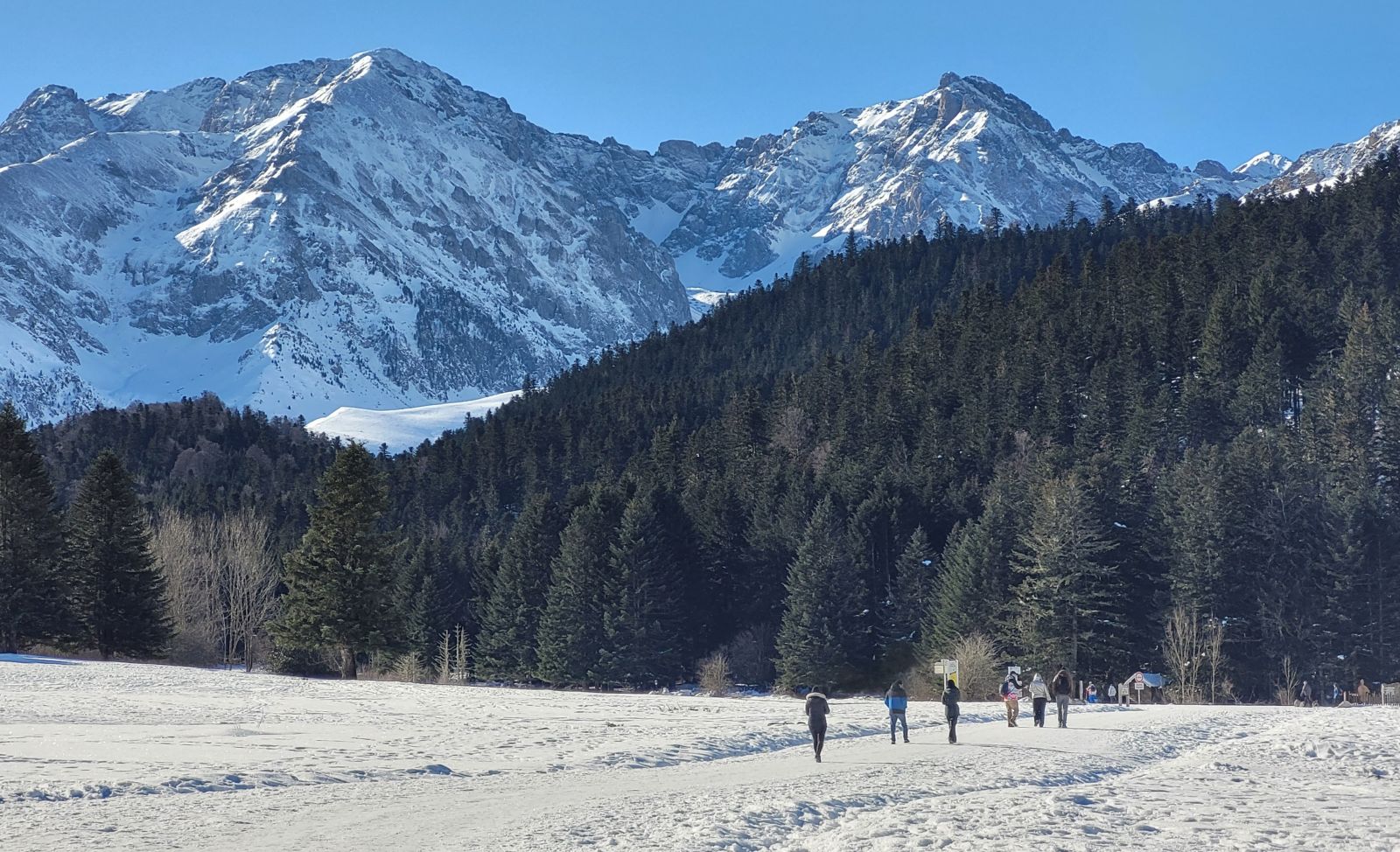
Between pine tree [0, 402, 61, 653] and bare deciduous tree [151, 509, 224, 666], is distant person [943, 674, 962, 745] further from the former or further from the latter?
bare deciduous tree [151, 509, 224, 666]

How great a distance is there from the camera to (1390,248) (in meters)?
112

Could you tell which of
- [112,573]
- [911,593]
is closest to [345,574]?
[112,573]

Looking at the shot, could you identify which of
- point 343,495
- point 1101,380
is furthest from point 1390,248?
point 343,495

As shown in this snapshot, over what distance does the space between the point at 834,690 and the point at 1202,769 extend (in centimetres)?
5213

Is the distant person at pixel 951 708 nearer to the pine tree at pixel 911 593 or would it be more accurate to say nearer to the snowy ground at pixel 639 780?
the snowy ground at pixel 639 780

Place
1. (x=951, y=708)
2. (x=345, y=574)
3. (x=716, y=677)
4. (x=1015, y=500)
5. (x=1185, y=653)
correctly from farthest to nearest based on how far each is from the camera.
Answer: (x=1015, y=500) < (x=716, y=677) < (x=1185, y=653) < (x=345, y=574) < (x=951, y=708)

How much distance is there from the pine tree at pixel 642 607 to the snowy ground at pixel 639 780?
→ 4038 centimetres

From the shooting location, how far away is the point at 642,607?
80250mm

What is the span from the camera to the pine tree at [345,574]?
2221 inches

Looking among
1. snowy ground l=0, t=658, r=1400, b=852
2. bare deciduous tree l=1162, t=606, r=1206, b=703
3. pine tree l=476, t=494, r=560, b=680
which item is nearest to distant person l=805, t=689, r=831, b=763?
snowy ground l=0, t=658, r=1400, b=852

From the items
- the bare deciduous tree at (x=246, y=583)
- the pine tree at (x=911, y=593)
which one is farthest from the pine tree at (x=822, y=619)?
the bare deciduous tree at (x=246, y=583)

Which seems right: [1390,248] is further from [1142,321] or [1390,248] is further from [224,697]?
[224,697]

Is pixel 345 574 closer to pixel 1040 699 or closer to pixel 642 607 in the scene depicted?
pixel 642 607

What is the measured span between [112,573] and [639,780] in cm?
4204
